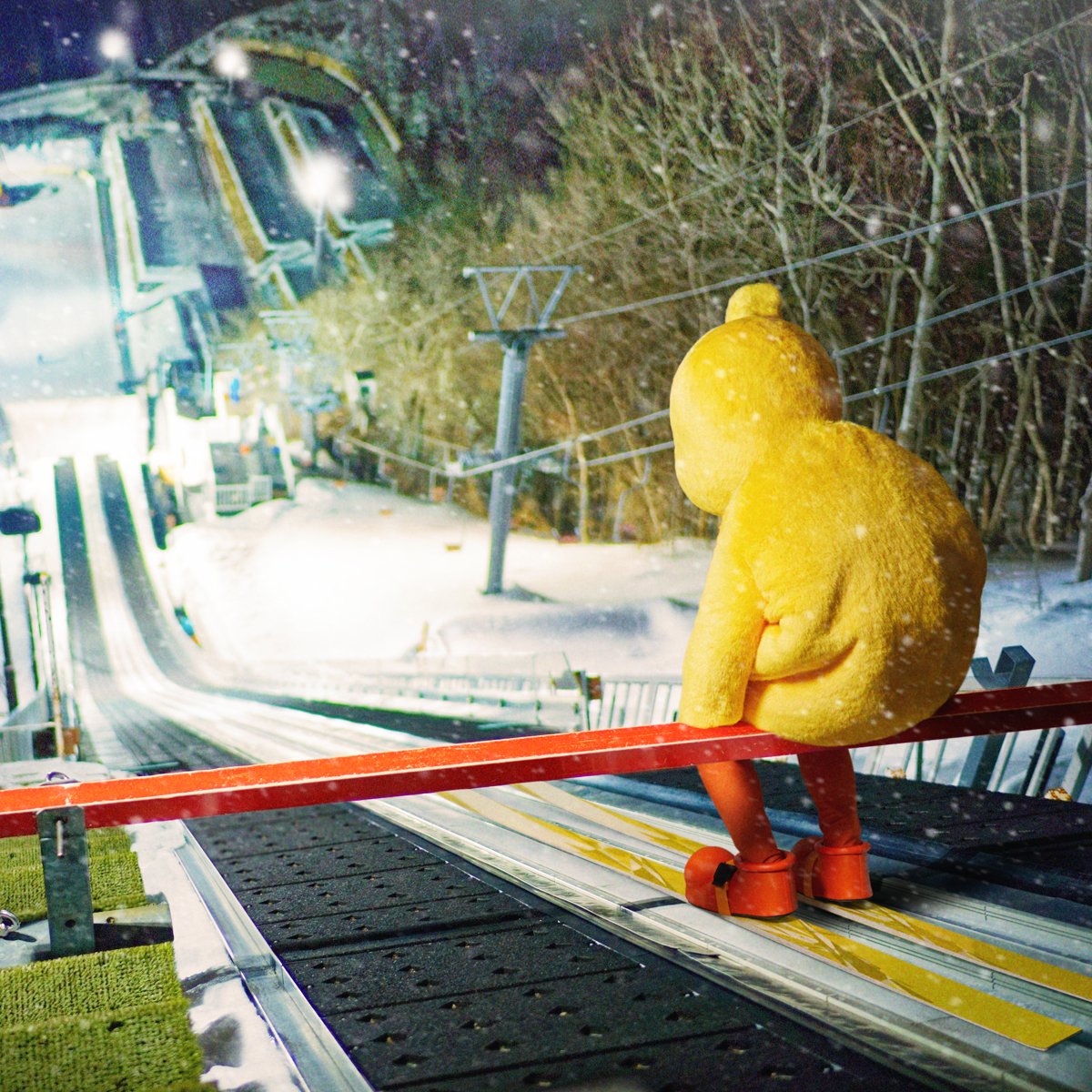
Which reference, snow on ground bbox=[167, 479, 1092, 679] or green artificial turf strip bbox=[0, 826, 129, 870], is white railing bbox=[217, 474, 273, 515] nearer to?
snow on ground bbox=[167, 479, 1092, 679]

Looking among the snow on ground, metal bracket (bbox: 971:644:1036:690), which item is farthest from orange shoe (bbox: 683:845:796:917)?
the snow on ground

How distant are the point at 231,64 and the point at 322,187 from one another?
44 cm

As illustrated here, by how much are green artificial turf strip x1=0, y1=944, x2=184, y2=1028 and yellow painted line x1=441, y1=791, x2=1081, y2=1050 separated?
91 centimetres

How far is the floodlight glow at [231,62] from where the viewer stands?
11.1 feet

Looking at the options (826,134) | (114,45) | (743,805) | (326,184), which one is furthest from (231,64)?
(743,805)

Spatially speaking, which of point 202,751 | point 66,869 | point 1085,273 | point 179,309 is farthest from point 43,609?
point 1085,273

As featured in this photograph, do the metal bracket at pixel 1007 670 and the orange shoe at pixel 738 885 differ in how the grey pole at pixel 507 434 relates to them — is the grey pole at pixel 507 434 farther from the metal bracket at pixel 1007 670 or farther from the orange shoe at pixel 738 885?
the orange shoe at pixel 738 885

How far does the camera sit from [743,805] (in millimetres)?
1830

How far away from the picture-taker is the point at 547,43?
3.63 meters

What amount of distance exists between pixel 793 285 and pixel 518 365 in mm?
973

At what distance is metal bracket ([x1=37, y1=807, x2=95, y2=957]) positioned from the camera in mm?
1415

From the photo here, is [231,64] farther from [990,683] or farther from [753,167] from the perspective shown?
[990,683]

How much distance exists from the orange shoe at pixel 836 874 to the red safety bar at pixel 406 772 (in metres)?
0.24

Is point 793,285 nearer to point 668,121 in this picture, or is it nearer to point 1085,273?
point 668,121
